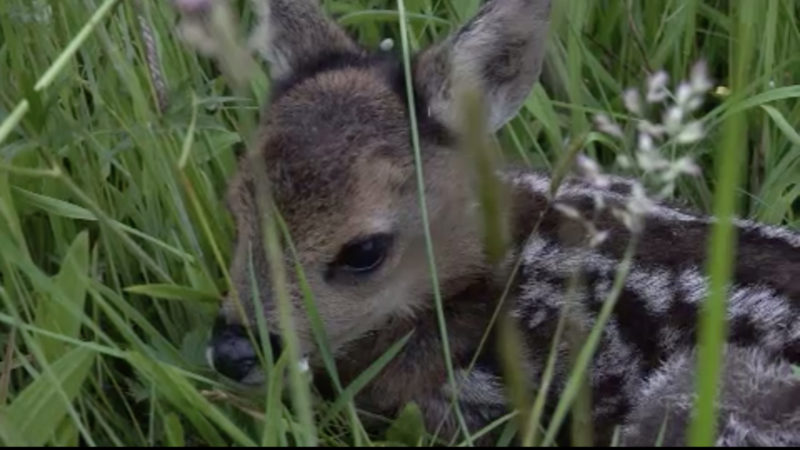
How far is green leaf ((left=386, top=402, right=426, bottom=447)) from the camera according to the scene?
3535 mm

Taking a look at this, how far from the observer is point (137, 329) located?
3.90 m

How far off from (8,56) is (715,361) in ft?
8.75

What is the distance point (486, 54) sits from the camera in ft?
13.7

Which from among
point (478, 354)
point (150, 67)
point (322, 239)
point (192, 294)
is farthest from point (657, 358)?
point (150, 67)

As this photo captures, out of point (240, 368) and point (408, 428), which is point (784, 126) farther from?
point (240, 368)

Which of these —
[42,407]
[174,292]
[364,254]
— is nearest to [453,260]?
[364,254]

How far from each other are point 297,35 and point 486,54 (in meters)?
0.53

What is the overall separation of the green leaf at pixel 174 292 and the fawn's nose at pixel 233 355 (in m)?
0.09

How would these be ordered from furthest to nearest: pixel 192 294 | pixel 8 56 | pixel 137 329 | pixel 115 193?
pixel 8 56
pixel 115 193
pixel 137 329
pixel 192 294

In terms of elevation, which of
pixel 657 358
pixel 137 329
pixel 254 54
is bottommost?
pixel 657 358

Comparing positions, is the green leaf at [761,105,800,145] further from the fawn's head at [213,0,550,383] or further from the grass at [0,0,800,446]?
the fawn's head at [213,0,550,383]

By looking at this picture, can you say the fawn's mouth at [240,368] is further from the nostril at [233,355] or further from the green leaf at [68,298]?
the green leaf at [68,298]

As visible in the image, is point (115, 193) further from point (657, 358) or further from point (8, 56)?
point (657, 358)

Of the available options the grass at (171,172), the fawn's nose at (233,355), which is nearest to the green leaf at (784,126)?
the grass at (171,172)
